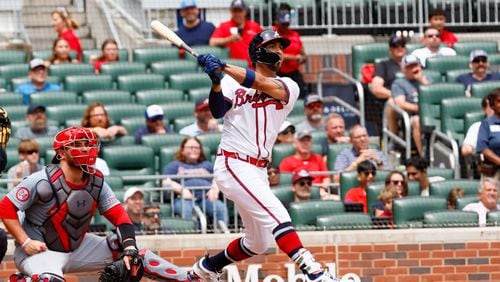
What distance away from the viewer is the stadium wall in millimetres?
11836

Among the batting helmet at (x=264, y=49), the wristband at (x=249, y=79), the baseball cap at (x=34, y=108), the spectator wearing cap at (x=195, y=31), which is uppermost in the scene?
the batting helmet at (x=264, y=49)

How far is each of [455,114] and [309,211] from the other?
3293 mm

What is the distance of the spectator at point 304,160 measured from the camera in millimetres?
14156

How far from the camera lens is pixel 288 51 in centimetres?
1692

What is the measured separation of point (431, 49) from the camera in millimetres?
17344

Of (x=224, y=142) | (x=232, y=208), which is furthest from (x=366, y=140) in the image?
(x=224, y=142)

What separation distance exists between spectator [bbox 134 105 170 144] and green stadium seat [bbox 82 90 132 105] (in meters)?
0.96

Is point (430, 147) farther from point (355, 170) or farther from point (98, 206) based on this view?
point (98, 206)

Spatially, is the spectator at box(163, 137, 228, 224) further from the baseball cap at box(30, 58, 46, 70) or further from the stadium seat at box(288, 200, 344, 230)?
the baseball cap at box(30, 58, 46, 70)

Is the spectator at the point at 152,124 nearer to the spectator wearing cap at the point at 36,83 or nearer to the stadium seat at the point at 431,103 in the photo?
the spectator wearing cap at the point at 36,83

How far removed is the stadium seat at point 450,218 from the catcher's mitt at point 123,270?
10.3ft

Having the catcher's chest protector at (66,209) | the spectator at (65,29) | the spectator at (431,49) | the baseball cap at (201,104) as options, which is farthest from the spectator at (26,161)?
the spectator at (431,49)

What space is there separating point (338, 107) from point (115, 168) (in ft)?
13.1

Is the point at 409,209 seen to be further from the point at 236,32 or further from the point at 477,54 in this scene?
the point at 236,32
